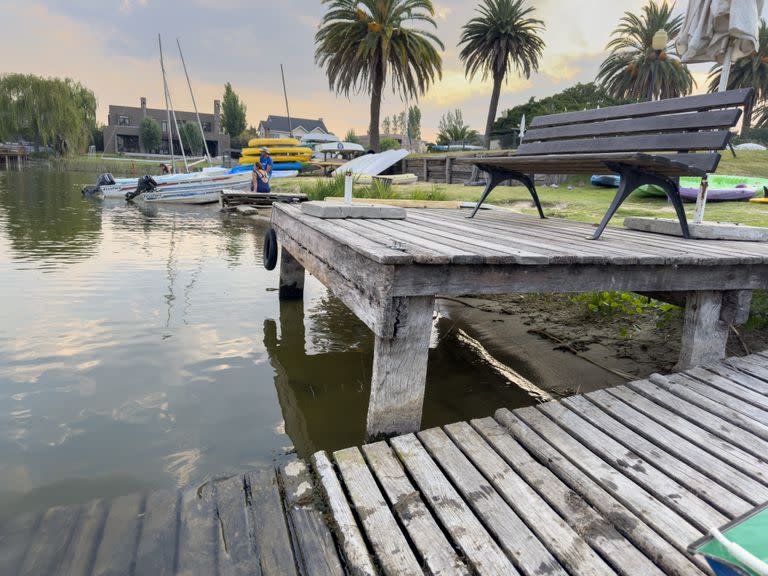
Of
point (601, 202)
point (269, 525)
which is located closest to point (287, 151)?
point (601, 202)

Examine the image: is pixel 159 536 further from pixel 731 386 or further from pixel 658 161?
pixel 658 161

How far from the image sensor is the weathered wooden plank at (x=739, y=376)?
8.93 feet

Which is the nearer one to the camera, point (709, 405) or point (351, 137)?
point (709, 405)

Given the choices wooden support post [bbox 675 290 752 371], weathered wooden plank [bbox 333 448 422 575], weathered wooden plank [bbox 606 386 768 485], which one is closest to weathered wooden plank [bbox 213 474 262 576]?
weathered wooden plank [bbox 333 448 422 575]

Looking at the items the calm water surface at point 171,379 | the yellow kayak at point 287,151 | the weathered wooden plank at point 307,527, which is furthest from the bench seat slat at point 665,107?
the yellow kayak at point 287,151

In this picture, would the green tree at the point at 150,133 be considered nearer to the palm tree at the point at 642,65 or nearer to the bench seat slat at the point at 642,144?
the palm tree at the point at 642,65

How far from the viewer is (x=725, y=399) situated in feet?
8.54

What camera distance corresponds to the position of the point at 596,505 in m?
1.82

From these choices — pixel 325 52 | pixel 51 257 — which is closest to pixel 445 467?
pixel 51 257

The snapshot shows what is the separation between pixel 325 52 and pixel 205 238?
19372mm

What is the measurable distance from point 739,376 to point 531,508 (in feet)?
6.11

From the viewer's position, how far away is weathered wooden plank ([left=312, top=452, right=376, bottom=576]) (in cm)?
161

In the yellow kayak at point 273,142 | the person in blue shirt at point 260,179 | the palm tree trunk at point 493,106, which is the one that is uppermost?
the palm tree trunk at point 493,106

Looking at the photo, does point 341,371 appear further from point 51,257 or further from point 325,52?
point 325,52
